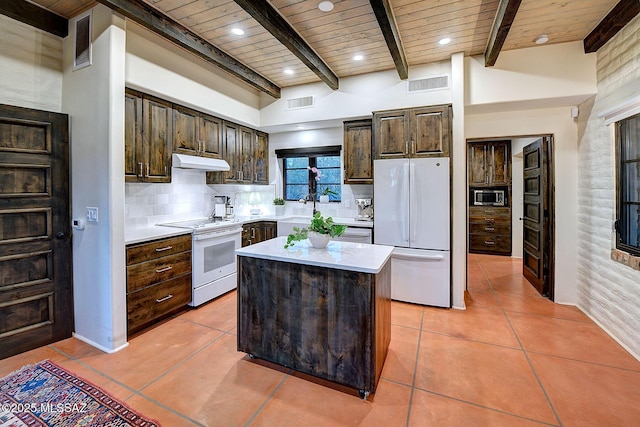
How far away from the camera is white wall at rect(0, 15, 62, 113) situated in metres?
2.43

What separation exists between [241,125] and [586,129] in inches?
176

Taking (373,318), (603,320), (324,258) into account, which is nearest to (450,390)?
(373,318)

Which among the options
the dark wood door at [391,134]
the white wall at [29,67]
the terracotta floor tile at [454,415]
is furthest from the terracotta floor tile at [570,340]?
the white wall at [29,67]

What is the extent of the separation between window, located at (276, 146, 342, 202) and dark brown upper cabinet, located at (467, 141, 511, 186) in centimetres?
312

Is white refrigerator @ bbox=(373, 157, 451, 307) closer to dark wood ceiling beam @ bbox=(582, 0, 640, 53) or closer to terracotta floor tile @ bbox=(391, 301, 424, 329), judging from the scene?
terracotta floor tile @ bbox=(391, 301, 424, 329)

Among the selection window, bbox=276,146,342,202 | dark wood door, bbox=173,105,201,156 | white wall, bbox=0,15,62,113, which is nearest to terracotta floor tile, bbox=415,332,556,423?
window, bbox=276,146,342,202

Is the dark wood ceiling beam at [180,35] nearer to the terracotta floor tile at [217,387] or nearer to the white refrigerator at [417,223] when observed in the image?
the white refrigerator at [417,223]

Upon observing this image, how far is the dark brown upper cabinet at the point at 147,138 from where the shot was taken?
2885 millimetres

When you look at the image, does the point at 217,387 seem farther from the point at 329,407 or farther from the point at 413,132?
the point at 413,132

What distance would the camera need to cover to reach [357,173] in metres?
4.16

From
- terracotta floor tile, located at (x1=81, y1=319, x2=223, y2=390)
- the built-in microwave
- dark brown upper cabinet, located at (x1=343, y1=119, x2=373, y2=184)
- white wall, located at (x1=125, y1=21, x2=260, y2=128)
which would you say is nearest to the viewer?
terracotta floor tile, located at (x1=81, y1=319, x2=223, y2=390)

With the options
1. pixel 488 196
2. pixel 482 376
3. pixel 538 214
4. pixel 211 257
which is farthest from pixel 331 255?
pixel 488 196

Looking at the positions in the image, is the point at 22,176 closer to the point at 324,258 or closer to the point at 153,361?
the point at 153,361

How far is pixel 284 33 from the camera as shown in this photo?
278cm
